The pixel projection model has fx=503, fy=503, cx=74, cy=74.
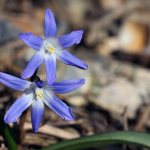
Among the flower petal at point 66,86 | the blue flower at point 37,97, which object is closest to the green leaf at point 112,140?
the blue flower at point 37,97

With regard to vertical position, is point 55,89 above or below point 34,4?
below

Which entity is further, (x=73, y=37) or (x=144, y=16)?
(x=144, y=16)

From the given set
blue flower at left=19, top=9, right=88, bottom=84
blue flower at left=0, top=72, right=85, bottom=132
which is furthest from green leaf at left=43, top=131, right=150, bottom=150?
blue flower at left=19, top=9, right=88, bottom=84

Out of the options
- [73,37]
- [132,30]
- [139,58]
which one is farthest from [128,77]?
[73,37]

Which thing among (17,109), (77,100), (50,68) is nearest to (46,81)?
(50,68)

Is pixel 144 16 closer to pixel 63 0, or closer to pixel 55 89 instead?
pixel 63 0

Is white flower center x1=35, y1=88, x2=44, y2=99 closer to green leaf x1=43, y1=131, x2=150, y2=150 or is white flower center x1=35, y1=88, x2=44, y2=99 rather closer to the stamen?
the stamen

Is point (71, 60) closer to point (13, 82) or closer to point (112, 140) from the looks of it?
point (13, 82)

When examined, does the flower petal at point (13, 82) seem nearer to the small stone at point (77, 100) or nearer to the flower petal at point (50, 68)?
the flower petal at point (50, 68)
